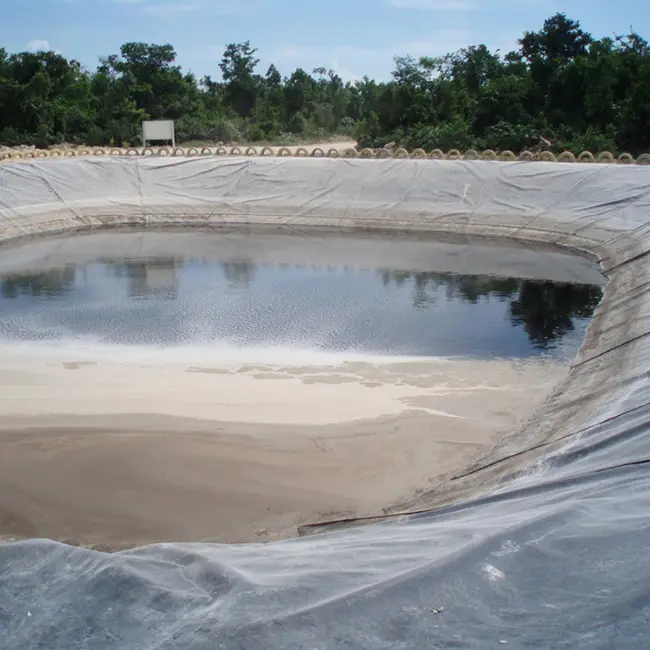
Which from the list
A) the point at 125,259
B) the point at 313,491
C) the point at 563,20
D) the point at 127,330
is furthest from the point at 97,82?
the point at 313,491

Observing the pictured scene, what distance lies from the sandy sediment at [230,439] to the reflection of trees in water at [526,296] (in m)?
2.14

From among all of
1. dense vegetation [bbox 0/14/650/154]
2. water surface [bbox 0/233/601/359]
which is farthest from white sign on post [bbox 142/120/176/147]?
water surface [bbox 0/233/601/359]

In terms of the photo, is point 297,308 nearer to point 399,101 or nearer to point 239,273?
point 239,273

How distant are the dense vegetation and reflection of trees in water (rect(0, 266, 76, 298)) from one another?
14.9 m

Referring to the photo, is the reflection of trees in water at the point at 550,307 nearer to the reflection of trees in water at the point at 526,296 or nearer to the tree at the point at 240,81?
the reflection of trees in water at the point at 526,296

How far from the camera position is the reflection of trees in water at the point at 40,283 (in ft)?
43.9

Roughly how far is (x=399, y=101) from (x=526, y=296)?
57.5ft

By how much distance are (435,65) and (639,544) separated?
33.0 meters

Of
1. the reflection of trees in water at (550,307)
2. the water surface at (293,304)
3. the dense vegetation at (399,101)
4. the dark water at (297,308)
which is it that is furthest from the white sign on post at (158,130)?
the reflection of trees in water at (550,307)

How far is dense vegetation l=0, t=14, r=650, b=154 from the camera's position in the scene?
2517 cm

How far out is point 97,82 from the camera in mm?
34656

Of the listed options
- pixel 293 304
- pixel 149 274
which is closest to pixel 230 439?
pixel 293 304

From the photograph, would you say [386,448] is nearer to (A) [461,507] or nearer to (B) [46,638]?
(A) [461,507]

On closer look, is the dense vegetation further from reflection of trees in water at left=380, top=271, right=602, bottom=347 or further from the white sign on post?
reflection of trees in water at left=380, top=271, right=602, bottom=347
